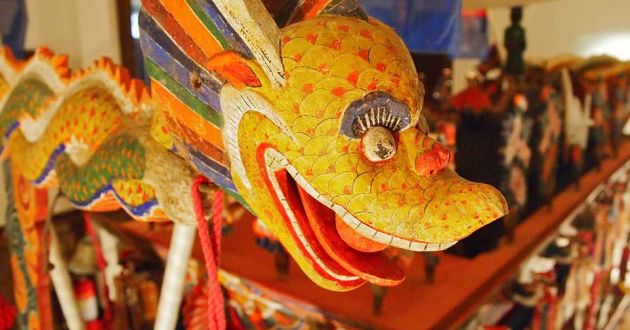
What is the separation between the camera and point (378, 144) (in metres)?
0.31

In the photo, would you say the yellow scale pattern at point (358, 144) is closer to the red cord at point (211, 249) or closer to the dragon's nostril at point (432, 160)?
the dragon's nostril at point (432, 160)

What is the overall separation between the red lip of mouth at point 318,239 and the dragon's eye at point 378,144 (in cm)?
6

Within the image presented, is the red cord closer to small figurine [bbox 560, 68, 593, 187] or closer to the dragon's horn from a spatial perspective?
the dragon's horn

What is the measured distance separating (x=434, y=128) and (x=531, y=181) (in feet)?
1.05

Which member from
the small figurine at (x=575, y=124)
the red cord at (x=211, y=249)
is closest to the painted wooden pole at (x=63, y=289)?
the red cord at (x=211, y=249)

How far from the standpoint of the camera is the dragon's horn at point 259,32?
32 cm

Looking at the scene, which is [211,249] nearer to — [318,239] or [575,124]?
[318,239]

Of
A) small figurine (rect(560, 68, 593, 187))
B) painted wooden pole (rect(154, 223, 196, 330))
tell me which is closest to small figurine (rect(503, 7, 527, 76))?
small figurine (rect(560, 68, 593, 187))

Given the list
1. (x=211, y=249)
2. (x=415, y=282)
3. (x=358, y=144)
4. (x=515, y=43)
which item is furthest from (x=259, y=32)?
(x=515, y=43)

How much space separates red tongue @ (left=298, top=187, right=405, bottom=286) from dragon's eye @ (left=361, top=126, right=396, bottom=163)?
0.06 m

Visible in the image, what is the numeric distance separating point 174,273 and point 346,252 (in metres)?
0.22

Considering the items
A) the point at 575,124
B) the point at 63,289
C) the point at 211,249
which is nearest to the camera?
the point at 211,249

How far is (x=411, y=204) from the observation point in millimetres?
316

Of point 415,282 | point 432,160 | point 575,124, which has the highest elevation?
point 575,124
